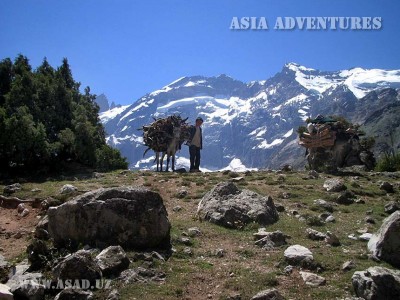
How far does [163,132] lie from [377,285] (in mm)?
22892

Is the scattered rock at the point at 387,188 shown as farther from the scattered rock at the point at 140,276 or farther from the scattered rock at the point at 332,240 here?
the scattered rock at the point at 140,276

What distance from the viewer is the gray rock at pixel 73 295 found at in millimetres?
8406

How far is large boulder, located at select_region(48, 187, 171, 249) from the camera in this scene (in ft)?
36.2

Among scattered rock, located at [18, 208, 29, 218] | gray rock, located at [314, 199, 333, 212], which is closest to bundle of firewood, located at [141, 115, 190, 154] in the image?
gray rock, located at [314, 199, 333, 212]

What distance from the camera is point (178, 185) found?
2048 cm

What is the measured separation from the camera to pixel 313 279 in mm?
9250

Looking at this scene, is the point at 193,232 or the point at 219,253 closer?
the point at 219,253

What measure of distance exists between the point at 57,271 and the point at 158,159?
2293 centimetres

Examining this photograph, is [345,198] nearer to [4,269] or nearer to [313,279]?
[313,279]

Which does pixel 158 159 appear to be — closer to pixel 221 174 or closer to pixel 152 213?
Result: pixel 221 174

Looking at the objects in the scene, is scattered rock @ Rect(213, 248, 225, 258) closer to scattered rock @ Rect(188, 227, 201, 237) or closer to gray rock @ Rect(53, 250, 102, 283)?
scattered rock @ Rect(188, 227, 201, 237)

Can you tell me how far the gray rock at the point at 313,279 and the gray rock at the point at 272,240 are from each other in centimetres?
206

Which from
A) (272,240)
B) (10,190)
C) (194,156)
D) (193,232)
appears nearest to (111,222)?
(193,232)

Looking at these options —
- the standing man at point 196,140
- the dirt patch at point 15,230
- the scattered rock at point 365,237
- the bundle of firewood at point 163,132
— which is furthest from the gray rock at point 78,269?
the bundle of firewood at point 163,132
